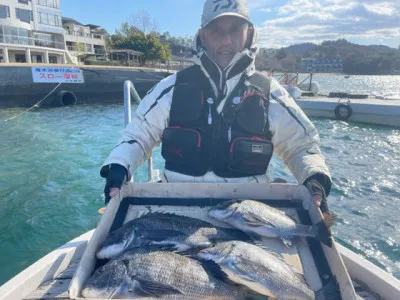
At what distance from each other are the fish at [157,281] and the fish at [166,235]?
175 mm

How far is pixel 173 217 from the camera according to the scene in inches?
93.4

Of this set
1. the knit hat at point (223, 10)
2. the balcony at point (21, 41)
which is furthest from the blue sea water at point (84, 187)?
the balcony at point (21, 41)

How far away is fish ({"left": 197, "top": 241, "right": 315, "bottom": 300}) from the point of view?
1.82m

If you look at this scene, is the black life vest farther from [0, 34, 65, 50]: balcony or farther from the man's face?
[0, 34, 65, 50]: balcony

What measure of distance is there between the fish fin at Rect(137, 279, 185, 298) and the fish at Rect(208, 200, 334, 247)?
0.84 meters

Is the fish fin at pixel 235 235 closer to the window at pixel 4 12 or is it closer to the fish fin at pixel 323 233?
the fish fin at pixel 323 233

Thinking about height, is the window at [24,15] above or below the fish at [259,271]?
above

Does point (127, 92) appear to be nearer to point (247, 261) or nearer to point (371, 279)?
point (247, 261)

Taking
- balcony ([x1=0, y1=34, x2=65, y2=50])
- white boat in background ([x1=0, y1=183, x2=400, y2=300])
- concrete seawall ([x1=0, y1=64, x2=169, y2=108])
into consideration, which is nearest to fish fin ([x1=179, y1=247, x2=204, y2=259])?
white boat in background ([x1=0, y1=183, x2=400, y2=300])

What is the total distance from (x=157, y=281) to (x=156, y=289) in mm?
54

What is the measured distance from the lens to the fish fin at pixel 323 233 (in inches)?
83.1

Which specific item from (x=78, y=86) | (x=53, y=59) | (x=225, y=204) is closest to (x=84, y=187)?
(x=225, y=204)

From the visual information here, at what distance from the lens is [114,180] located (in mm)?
2713

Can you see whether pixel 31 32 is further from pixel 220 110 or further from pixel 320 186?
pixel 320 186
